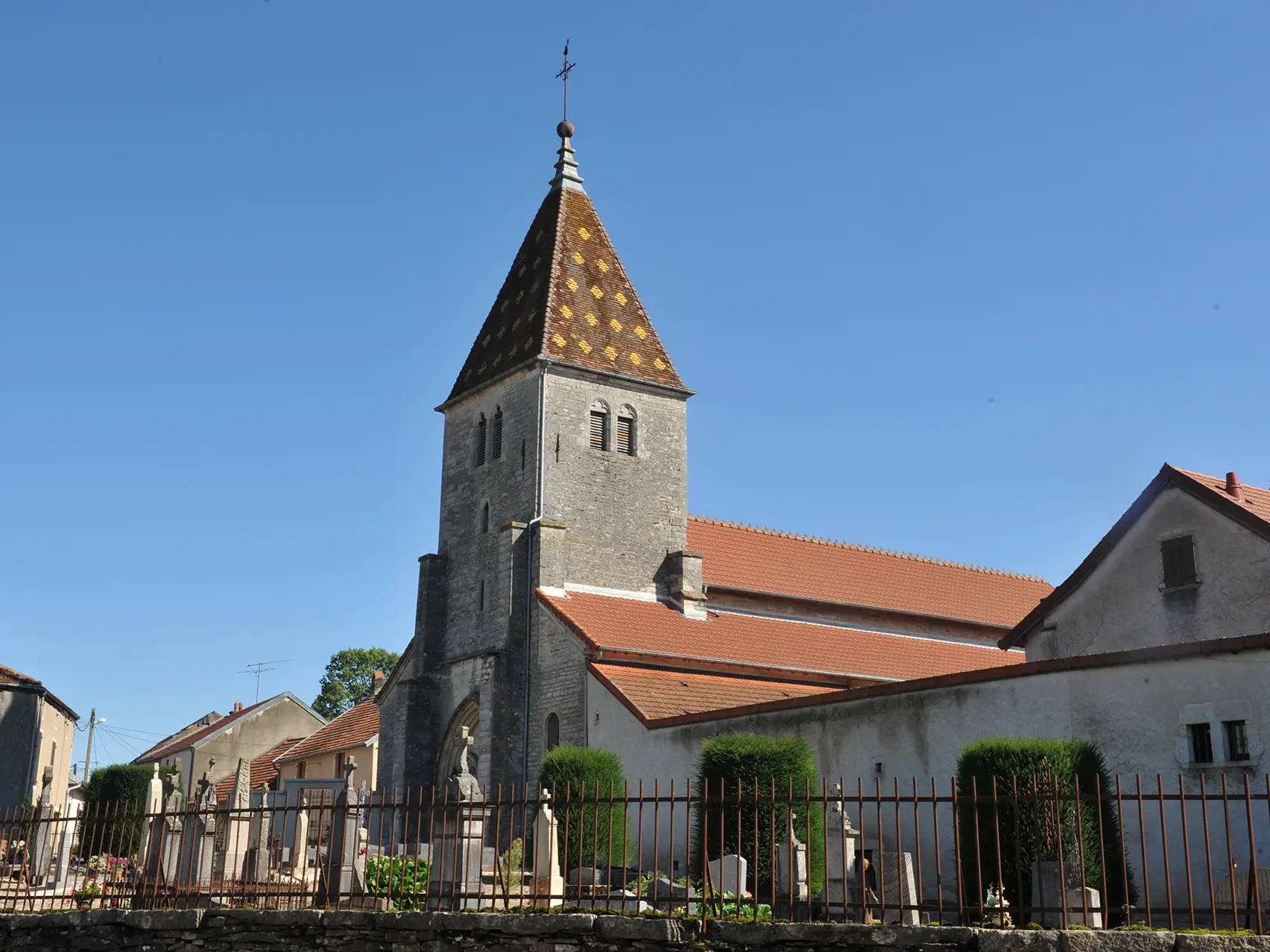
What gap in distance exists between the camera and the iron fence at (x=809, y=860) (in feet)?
36.7

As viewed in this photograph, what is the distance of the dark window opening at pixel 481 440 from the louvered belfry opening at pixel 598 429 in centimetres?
289

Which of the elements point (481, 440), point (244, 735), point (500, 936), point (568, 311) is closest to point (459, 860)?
point (500, 936)

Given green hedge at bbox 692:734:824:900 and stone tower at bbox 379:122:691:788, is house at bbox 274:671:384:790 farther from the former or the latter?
green hedge at bbox 692:734:824:900

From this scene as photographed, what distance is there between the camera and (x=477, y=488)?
108ft

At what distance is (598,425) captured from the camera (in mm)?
32312

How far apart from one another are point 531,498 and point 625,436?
3.11 meters

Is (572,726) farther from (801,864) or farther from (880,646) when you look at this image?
(801,864)

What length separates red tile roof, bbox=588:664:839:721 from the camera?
25594 millimetres

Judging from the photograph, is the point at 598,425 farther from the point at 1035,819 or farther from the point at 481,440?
the point at 1035,819

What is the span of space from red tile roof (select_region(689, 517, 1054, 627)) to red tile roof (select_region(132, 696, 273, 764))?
25779mm

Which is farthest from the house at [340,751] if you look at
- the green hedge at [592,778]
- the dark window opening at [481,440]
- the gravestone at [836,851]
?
the gravestone at [836,851]

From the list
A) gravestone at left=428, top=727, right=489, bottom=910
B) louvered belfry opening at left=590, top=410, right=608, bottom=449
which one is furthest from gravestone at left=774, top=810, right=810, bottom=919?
louvered belfry opening at left=590, top=410, right=608, bottom=449

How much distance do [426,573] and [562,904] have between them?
2044 centimetres

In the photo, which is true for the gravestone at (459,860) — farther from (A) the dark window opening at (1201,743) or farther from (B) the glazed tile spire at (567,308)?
(B) the glazed tile spire at (567,308)
